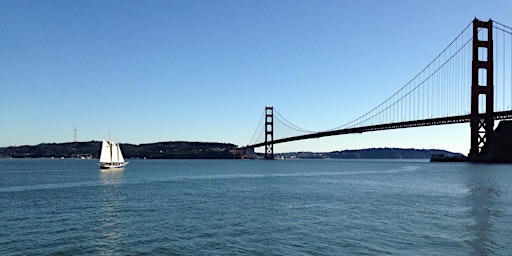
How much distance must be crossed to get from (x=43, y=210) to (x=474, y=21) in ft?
322

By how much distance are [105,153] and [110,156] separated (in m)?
2.49

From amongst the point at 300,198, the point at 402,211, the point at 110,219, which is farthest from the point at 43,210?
the point at 402,211

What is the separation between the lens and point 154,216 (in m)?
21.8

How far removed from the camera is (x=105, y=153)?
278 feet

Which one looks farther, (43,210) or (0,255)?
(43,210)

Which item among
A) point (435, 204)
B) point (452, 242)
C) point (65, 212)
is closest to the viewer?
point (452, 242)

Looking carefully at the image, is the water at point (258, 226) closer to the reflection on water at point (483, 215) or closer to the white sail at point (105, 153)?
the reflection on water at point (483, 215)

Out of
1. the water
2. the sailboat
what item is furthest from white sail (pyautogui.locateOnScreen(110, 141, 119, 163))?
the water

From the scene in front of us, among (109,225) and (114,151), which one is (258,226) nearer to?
(109,225)

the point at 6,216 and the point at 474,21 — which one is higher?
the point at 474,21

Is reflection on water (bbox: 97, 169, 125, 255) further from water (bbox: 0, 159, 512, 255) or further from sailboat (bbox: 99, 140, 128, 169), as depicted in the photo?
sailboat (bbox: 99, 140, 128, 169)

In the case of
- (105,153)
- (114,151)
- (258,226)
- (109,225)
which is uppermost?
(114,151)

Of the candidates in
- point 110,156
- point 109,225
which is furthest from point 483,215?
point 110,156

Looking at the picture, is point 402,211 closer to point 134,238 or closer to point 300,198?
point 300,198
